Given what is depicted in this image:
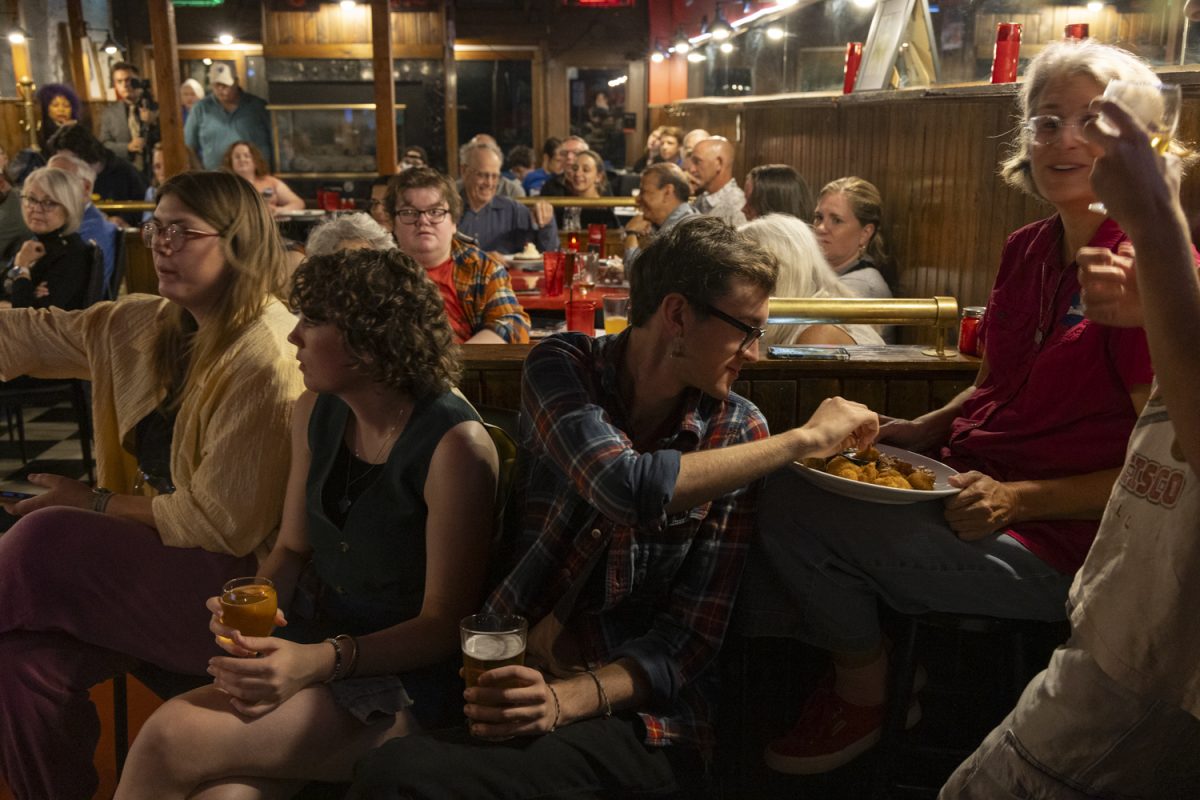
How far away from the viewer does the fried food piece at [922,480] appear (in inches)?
76.2

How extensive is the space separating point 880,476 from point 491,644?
788 mm

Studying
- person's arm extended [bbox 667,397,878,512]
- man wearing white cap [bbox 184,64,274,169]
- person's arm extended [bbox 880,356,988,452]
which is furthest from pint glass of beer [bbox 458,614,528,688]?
man wearing white cap [bbox 184,64,274,169]

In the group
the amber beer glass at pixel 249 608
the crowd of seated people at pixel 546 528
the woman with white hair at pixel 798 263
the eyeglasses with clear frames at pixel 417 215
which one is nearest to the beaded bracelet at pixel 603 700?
the crowd of seated people at pixel 546 528

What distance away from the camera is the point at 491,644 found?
158cm

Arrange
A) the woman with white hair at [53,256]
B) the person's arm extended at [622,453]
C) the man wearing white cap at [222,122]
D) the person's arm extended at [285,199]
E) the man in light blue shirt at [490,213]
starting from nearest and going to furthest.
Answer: the person's arm extended at [622,453], the woman with white hair at [53,256], the man in light blue shirt at [490,213], the person's arm extended at [285,199], the man wearing white cap at [222,122]

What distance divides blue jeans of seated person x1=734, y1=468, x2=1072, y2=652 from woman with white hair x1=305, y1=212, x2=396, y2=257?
1918 mm

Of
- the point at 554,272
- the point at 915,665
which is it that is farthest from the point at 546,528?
the point at 554,272

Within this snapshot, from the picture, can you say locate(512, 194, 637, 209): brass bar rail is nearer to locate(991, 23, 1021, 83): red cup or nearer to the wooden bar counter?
locate(991, 23, 1021, 83): red cup

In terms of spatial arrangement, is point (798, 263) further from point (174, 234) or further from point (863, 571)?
point (174, 234)

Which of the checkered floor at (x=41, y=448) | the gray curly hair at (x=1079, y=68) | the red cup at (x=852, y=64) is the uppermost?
the red cup at (x=852, y=64)

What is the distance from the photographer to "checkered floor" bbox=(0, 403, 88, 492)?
4.87 meters

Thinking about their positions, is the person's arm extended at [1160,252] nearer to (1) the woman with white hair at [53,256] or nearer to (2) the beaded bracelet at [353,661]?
(2) the beaded bracelet at [353,661]

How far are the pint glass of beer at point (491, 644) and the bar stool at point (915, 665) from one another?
0.79m

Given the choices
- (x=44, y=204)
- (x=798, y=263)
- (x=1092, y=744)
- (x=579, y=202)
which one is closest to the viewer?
(x=1092, y=744)
